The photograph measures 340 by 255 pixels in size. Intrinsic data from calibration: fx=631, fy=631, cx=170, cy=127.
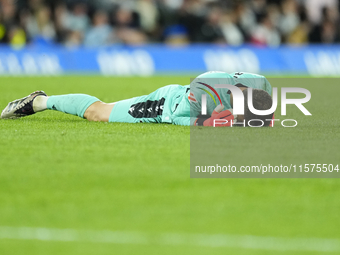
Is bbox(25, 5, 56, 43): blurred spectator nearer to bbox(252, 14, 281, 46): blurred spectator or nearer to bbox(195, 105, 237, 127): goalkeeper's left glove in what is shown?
bbox(252, 14, 281, 46): blurred spectator

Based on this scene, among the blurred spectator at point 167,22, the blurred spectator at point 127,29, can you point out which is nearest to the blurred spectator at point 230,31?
the blurred spectator at point 167,22

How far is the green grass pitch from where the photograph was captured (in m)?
3.04

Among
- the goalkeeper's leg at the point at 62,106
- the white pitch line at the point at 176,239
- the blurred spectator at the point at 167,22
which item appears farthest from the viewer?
the blurred spectator at the point at 167,22

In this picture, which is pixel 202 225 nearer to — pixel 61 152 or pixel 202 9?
pixel 61 152

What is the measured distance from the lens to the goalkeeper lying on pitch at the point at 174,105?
6.16 meters

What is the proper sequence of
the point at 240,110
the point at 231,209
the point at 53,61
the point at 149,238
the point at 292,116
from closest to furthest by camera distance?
the point at 149,238, the point at 231,209, the point at 240,110, the point at 292,116, the point at 53,61

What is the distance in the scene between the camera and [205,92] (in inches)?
242

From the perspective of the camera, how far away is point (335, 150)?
16.6ft

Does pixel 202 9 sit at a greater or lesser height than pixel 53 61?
greater

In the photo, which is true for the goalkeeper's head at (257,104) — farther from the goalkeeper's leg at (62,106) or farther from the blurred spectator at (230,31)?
the blurred spectator at (230,31)

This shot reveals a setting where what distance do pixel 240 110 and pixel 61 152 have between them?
6.64 feet

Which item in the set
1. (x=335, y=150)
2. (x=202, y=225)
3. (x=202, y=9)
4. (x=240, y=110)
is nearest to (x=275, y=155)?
(x=335, y=150)

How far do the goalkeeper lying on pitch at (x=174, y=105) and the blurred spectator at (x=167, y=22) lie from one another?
12.1 metres

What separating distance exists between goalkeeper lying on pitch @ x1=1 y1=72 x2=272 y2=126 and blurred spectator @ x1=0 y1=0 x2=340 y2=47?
12.1 m
